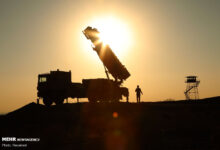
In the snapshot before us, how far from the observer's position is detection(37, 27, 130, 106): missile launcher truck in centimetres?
2222

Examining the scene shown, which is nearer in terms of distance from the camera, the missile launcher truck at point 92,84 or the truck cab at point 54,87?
the missile launcher truck at point 92,84

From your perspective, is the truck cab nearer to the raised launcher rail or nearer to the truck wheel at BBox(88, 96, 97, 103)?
the truck wheel at BBox(88, 96, 97, 103)

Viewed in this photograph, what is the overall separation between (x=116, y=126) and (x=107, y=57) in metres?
6.86

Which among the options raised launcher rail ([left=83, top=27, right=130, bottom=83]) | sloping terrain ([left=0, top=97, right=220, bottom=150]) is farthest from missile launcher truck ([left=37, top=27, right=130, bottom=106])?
sloping terrain ([left=0, top=97, right=220, bottom=150])

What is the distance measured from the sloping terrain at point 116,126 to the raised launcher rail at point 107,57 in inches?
134

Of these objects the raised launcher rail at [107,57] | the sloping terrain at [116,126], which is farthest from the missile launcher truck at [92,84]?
the sloping terrain at [116,126]

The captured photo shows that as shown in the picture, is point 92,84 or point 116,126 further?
point 92,84

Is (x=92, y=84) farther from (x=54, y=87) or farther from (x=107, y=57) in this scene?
(x=54, y=87)

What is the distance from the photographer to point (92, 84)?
23391mm

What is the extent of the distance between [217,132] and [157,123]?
3945 millimetres

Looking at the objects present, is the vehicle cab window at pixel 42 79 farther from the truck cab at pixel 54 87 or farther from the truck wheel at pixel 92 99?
the truck wheel at pixel 92 99

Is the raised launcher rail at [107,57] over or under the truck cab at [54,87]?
over

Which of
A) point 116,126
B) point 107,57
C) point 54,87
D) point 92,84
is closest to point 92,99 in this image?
point 92,84

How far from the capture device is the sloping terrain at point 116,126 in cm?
1389
